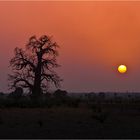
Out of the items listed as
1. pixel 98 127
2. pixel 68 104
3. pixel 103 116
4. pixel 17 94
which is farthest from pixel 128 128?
pixel 17 94

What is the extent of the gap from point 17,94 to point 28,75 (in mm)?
4873

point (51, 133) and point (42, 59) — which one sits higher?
point (42, 59)

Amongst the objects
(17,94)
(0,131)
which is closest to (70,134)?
(0,131)

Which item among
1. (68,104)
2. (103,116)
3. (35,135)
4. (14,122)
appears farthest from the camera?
(68,104)

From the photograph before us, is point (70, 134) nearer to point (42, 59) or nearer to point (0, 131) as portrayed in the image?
point (0, 131)

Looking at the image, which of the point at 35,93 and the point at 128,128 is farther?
the point at 35,93

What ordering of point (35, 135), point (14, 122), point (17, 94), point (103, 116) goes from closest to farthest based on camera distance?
point (35, 135) < point (14, 122) < point (103, 116) < point (17, 94)

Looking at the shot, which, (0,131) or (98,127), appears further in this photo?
(98,127)

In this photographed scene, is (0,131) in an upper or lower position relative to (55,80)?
lower

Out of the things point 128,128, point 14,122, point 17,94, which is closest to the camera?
point 128,128

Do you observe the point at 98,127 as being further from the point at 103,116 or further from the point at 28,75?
the point at 28,75

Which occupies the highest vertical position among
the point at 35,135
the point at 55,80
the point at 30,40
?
the point at 30,40

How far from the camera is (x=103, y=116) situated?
114 ft

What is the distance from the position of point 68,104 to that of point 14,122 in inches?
1088
